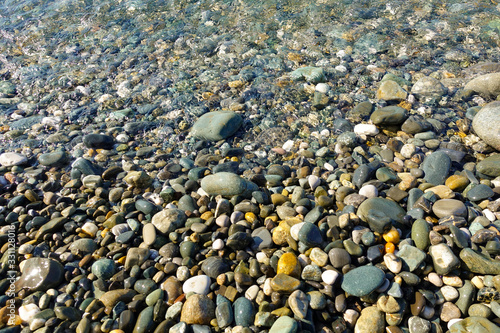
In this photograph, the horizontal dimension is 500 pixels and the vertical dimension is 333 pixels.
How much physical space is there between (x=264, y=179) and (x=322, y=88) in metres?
2.40

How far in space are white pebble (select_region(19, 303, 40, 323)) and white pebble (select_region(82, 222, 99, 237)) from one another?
2.82 feet

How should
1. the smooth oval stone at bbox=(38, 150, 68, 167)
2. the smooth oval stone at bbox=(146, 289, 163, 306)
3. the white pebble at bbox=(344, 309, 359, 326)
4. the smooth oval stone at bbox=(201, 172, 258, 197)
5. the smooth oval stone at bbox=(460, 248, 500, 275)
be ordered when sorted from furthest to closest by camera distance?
the smooth oval stone at bbox=(38, 150, 68, 167) → the smooth oval stone at bbox=(201, 172, 258, 197) → the smooth oval stone at bbox=(146, 289, 163, 306) → the smooth oval stone at bbox=(460, 248, 500, 275) → the white pebble at bbox=(344, 309, 359, 326)

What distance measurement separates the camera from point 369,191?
346 centimetres

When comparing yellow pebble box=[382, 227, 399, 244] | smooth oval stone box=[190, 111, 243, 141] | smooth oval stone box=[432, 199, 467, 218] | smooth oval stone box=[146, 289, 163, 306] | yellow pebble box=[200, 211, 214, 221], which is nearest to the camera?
smooth oval stone box=[146, 289, 163, 306]

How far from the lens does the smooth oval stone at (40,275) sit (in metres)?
2.92

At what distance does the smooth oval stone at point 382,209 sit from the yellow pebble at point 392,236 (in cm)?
16

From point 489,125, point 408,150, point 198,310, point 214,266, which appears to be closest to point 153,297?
point 198,310

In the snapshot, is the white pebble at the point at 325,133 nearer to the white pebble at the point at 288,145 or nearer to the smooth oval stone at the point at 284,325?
the white pebble at the point at 288,145

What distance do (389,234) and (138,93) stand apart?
5.07 m

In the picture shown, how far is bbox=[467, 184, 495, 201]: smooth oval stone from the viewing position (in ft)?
10.7

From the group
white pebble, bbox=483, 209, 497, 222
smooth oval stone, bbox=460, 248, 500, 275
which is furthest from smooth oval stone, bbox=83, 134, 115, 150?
white pebble, bbox=483, 209, 497, 222

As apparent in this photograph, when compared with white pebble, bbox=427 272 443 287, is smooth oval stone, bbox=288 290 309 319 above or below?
above

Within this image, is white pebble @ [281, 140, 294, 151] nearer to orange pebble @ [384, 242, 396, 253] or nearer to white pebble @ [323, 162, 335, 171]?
white pebble @ [323, 162, 335, 171]

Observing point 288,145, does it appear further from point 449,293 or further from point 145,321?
point 145,321
